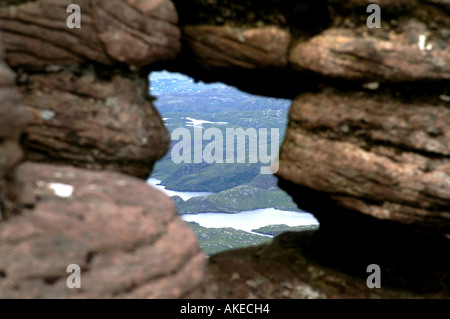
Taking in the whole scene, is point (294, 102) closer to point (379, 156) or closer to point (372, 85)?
point (372, 85)

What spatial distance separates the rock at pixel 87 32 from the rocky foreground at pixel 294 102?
0.04 m

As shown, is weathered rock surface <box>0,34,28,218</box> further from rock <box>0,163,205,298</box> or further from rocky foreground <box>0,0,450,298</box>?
rocky foreground <box>0,0,450,298</box>

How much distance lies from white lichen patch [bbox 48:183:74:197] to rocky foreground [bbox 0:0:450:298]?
705 mm

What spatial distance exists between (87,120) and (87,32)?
3.36 meters

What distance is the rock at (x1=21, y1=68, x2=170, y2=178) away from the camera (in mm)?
16691

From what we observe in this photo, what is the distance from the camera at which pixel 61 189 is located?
12.1 metres

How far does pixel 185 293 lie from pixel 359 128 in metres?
9.35

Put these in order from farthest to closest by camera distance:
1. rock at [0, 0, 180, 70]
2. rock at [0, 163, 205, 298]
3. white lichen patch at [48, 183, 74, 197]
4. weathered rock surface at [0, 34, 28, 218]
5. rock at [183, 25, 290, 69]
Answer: rock at [183, 25, 290, 69] → rock at [0, 0, 180, 70] → white lichen patch at [48, 183, 74, 197] → weathered rock surface at [0, 34, 28, 218] → rock at [0, 163, 205, 298]

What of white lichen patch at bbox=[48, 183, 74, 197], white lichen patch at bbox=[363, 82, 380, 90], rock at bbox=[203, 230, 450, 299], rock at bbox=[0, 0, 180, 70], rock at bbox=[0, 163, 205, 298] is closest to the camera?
rock at bbox=[0, 163, 205, 298]

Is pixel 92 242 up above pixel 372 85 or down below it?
Result: below

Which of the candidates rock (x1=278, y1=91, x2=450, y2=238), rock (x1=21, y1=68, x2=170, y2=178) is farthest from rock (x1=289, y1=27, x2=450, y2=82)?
rock (x1=21, y1=68, x2=170, y2=178)

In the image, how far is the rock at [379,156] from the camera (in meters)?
16.3

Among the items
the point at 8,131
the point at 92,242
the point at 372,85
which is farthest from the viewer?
the point at 372,85

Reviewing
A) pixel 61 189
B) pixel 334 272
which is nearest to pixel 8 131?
pixel 61 189
